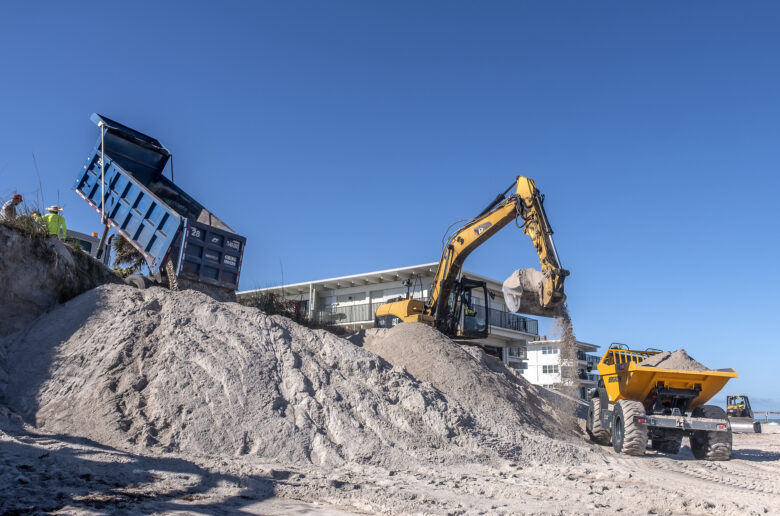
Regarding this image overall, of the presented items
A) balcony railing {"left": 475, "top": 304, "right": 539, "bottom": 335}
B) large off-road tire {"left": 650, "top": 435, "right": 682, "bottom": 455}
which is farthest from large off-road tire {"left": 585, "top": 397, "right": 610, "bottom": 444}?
balcony railing {"left": 475, "top": 304, "right": 539, "bottom": 335}

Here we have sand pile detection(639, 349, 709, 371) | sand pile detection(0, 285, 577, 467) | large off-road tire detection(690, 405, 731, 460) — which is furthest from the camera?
sand pile detection(639, 349, 709, 371)

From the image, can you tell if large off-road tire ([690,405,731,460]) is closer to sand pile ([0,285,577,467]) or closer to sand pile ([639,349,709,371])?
sand pile ([639,349,709,371])

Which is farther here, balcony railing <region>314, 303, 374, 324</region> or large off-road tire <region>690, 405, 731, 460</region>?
balcony railing <region>314, 303, 374, 324</region>

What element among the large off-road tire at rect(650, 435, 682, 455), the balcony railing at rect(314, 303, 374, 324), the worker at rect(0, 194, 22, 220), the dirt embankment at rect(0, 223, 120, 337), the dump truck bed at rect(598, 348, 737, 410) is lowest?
the large off-road tire at rect(650, 435, 682, 455)

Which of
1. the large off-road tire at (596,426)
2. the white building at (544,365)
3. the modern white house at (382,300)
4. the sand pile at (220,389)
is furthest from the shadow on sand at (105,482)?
the white building at (544,365)

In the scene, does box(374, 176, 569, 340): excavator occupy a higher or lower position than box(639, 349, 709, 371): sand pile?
higher

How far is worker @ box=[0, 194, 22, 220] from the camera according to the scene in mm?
11961

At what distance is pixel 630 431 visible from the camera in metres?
11.7

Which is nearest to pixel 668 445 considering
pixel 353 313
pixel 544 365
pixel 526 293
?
pixel 526 293

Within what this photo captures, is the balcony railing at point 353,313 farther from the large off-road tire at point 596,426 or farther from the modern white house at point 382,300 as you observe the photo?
the large off-road tire at point 596,426

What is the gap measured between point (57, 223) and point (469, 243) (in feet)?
34.9

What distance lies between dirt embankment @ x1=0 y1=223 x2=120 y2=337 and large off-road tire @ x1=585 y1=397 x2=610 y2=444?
40.0 feet

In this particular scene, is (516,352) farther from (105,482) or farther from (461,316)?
(105,482)

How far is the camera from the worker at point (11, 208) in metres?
12.0
